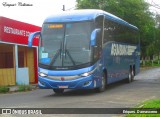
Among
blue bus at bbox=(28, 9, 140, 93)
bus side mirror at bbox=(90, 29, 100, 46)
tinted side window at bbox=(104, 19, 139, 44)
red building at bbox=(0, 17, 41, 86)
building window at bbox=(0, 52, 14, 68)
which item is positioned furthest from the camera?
building window at bbox=(0, 52, 14, 68)

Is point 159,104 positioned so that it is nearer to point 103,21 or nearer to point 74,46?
point 74,46

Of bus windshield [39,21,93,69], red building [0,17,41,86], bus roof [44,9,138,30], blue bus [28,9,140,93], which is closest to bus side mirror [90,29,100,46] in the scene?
blue bus [28,9,140,93]

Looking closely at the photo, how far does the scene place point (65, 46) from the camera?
1784 centimetres

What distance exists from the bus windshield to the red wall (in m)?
7.62

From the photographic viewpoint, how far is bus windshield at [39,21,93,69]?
58.0ft

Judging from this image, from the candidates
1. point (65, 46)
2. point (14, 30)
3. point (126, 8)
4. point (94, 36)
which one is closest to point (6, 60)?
point (14, 30)

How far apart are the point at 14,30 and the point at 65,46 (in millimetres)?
9885

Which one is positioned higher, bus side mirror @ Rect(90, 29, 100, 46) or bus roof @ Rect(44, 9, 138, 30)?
bus roof @ Rect(44, 9, 138, 30)

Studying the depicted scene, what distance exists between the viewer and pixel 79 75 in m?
17.6

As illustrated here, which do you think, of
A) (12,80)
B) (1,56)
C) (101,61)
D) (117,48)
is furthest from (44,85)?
(1,56)

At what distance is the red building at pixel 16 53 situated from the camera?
26039 mm

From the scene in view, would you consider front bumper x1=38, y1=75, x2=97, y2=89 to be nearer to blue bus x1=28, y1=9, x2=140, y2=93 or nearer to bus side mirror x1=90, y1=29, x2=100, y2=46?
blue bus x1=28, y1=9, x2=140, y2=93

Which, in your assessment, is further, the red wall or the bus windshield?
the red wall

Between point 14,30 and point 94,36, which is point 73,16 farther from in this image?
point 14,30
